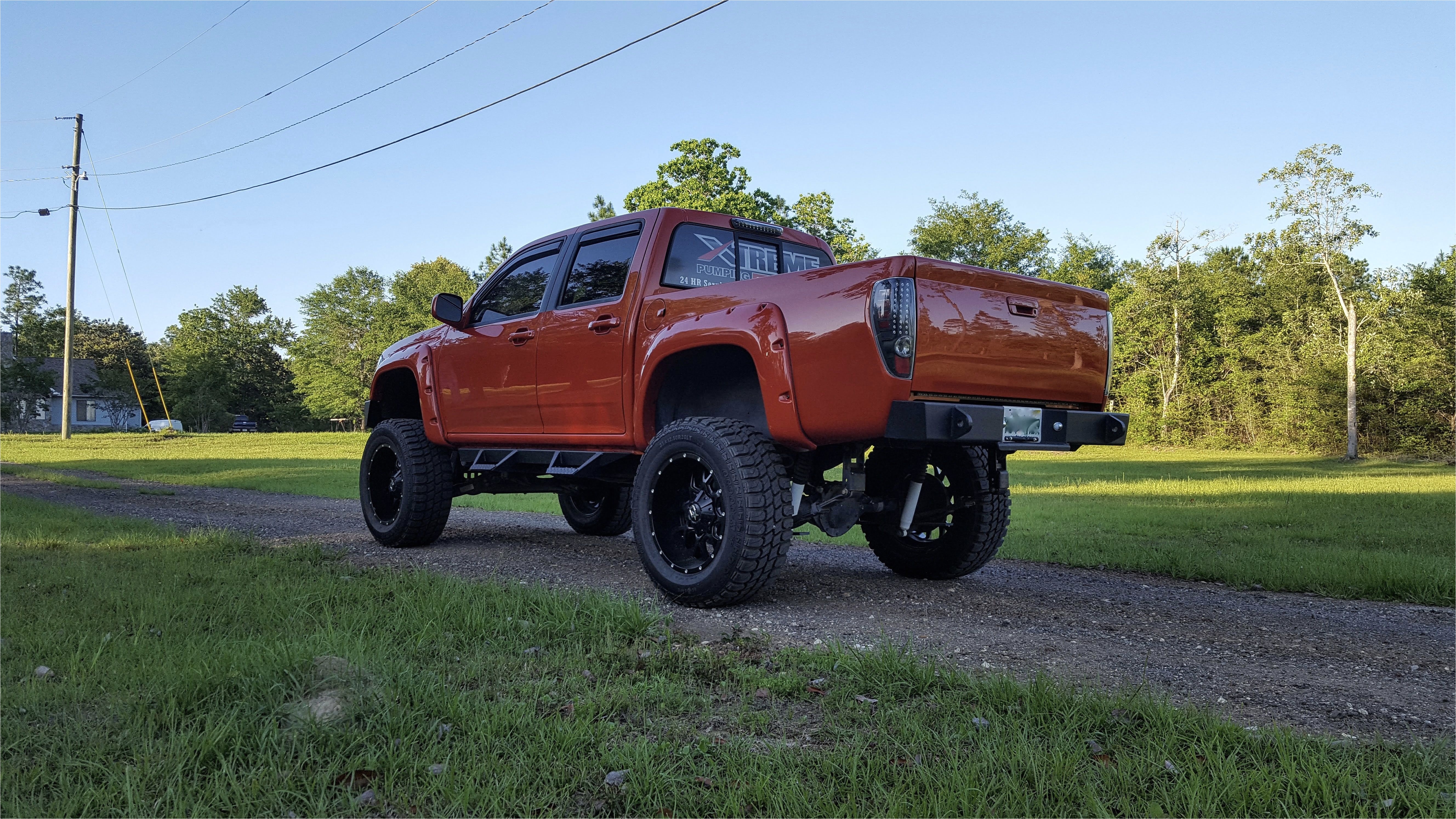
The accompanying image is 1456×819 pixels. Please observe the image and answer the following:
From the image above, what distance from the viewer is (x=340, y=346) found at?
6688 cm

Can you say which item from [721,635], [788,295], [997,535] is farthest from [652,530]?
[997,535]

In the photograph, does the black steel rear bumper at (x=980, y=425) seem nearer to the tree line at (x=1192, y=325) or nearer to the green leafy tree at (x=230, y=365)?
the tree line at (x=1192, y=325)

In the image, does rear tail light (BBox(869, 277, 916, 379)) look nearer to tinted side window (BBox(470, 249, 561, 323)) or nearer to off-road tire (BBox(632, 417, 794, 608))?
off-road tire (BBox(632, 417, 794, 608))

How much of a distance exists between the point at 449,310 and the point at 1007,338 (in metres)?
4.25

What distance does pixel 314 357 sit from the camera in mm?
67938

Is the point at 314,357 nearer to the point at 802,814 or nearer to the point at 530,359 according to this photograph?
the point at 530,359

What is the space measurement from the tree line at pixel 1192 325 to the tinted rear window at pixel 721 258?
13629 millimetres

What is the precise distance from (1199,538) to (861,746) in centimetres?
754

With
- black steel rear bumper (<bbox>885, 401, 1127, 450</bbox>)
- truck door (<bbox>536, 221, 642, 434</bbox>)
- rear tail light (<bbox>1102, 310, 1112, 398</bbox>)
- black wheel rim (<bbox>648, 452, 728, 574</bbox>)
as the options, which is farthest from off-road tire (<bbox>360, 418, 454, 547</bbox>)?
rear tail light (<bbox>1102, 310, 1112, 398</bbox>)

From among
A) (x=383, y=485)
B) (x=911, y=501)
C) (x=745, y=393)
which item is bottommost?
(x=383, y=485)

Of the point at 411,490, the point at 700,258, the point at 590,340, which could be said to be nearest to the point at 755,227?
the point at 700,258

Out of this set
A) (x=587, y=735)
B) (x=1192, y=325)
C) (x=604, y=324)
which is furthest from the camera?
(x=1192, y=325)

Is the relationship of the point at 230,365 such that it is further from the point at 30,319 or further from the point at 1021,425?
the point at 1021,425

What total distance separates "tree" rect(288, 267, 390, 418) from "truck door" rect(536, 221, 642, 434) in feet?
202
